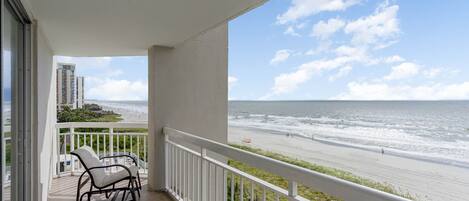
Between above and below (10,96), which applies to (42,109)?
below

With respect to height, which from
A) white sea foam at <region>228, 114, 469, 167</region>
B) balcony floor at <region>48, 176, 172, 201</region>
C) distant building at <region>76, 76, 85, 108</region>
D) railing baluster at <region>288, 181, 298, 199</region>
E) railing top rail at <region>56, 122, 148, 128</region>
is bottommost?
white sea foam at <region>228, 114, 469, 167</region>

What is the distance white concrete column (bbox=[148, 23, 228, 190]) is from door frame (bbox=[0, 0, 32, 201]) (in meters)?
1.95

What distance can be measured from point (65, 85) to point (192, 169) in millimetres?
4038

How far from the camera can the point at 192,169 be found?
11.7ft

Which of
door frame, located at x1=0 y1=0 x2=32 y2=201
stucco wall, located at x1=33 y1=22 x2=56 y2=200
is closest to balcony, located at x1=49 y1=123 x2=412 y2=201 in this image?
stucco wall, located at x1=33 y1=22 x2=56 y2=200

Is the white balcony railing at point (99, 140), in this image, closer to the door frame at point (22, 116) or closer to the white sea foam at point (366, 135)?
the door frame at point (22, 116)

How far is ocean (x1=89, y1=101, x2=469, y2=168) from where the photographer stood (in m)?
18.0

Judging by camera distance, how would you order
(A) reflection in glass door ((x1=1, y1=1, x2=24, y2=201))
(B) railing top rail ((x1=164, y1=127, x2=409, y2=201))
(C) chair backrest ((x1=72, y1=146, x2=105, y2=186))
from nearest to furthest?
(B) railing top rail ((x1=164, y1=127, x2=409, y2=201)), (A) reflection in glass door ((x1=1, y1=1, x2=24, y2=201)), (C) chair backrest ((x1=72, y1=146, x2=105, y2=186))

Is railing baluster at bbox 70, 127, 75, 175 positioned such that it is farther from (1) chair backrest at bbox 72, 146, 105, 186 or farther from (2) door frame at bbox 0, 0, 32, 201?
(2) door frame at bbox 0, 0, 32, 201

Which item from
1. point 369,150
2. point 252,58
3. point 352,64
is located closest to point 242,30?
point 252,58

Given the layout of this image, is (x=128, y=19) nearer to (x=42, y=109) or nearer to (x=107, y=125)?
(x=42, y=109)

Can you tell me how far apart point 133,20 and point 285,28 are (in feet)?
82.9

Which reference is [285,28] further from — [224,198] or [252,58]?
[224,198]

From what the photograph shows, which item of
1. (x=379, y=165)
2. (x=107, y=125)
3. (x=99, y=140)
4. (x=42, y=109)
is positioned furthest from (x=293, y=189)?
(x=379, y=165)
